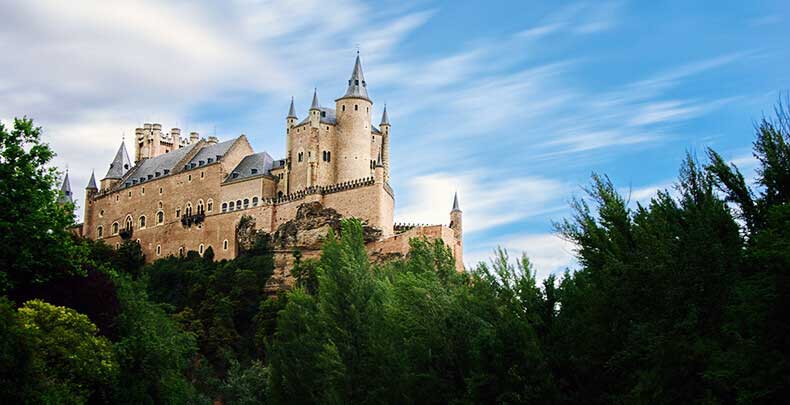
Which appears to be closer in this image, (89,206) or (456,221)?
Result: (456,221)

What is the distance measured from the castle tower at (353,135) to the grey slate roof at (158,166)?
21.9m

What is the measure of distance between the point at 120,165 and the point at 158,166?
9.23 metres

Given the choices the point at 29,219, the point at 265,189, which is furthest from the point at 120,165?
the point at 29,219

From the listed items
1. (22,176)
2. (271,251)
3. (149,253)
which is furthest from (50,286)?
(149,253)

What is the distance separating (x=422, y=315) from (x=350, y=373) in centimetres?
479

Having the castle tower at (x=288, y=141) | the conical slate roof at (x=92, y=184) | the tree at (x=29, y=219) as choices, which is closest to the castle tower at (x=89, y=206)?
the conical slate roof at (x=92, y=184)

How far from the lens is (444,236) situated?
243ft

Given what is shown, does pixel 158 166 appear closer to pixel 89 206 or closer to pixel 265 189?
pixel 89 206

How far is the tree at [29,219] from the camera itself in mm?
36031

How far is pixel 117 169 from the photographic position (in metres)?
107

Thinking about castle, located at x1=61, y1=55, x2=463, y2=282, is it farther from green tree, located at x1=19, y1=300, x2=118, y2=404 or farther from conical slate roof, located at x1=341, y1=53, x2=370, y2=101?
green tree, located at x1=19, y1=300, x2=118, y2=404

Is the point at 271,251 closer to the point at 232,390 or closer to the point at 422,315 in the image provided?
the point at 232,390

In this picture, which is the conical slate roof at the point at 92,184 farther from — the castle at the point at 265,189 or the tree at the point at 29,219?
the tree at the point at 29,219

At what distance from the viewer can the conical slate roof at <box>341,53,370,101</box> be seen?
84938 millimetres
